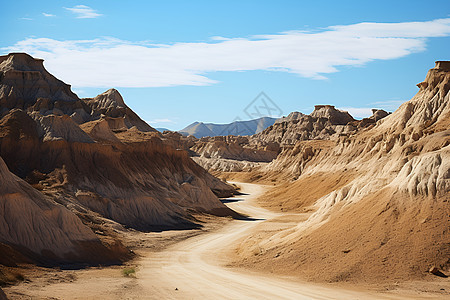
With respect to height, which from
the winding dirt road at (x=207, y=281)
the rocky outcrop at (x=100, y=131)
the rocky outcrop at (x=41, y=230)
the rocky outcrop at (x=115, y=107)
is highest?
the rocky outcrop at (x=115, y=107)

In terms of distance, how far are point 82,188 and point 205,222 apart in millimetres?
12238

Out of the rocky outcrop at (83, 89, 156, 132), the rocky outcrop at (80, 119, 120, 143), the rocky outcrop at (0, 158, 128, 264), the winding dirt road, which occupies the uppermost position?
the rocky outcrop at (83, 89, 156, 132)

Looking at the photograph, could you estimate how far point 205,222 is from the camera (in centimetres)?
4797

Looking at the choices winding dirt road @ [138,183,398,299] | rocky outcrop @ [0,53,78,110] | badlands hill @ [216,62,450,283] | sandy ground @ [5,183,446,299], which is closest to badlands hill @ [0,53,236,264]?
rocky outcrop @ [0,53,78,110]

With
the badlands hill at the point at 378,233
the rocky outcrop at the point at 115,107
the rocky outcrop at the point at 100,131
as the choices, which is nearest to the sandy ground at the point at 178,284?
the badlands hill at the point at 378,233

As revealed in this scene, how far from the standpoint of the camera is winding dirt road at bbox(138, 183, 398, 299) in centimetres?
1892

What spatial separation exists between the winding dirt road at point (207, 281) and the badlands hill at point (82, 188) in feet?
12.4

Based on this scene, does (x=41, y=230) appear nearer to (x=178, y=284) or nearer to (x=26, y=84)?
(x=178, y=284)

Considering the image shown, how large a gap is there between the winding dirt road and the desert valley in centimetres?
9


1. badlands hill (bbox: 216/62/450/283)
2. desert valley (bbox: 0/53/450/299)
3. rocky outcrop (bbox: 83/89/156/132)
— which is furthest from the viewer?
rocky outcrop (bbox: 83/89/156/132)

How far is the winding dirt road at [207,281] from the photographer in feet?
62.1

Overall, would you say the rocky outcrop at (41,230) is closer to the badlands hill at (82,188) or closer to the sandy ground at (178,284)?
the badlands hill at (82,188)

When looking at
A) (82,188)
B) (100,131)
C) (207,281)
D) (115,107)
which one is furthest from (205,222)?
(115,107)

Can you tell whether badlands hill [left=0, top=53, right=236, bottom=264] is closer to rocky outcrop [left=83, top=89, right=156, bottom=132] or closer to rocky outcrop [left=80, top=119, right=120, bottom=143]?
rocky outcrop [left=80, top=119, right=120, bottom=143]
